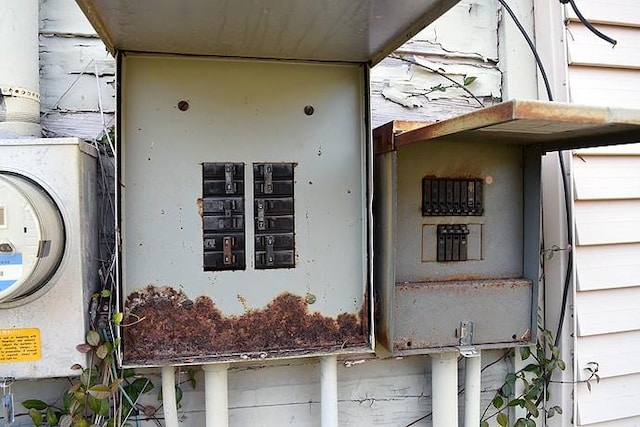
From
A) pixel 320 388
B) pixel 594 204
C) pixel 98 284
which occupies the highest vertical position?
pixel 594 204

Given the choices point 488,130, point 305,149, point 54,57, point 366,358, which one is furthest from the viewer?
point 366,358

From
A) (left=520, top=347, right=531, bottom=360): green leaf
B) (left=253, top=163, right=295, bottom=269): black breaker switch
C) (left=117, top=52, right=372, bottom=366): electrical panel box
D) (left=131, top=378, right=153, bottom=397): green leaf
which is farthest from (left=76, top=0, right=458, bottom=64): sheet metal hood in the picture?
(left=520, top=347, right=531, bottom=360): green leaf

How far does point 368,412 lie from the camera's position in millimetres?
1362

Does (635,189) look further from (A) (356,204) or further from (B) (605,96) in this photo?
(A) (356,204)

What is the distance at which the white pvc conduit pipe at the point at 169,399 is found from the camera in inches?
44.4

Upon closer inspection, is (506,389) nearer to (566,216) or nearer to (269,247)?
(566,216)

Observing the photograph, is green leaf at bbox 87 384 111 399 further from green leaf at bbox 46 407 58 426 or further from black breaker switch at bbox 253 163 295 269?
black breaker switch at bbox 253 163 295 269

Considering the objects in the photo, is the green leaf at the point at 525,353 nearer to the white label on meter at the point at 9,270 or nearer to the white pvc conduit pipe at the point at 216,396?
the white pvc conduit pipe at the point at 216,396

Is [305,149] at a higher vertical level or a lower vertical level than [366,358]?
higher

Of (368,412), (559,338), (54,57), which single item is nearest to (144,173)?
(54,57)

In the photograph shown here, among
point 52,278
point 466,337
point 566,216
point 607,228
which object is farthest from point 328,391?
point 607,228

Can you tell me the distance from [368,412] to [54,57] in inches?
51.4

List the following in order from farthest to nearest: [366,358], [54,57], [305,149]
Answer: [366,358] < [54,57] < [305,149]

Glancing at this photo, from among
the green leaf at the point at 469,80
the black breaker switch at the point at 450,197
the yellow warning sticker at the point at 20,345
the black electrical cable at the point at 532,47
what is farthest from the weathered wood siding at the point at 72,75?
the black electrical cable at the point at 532,47
